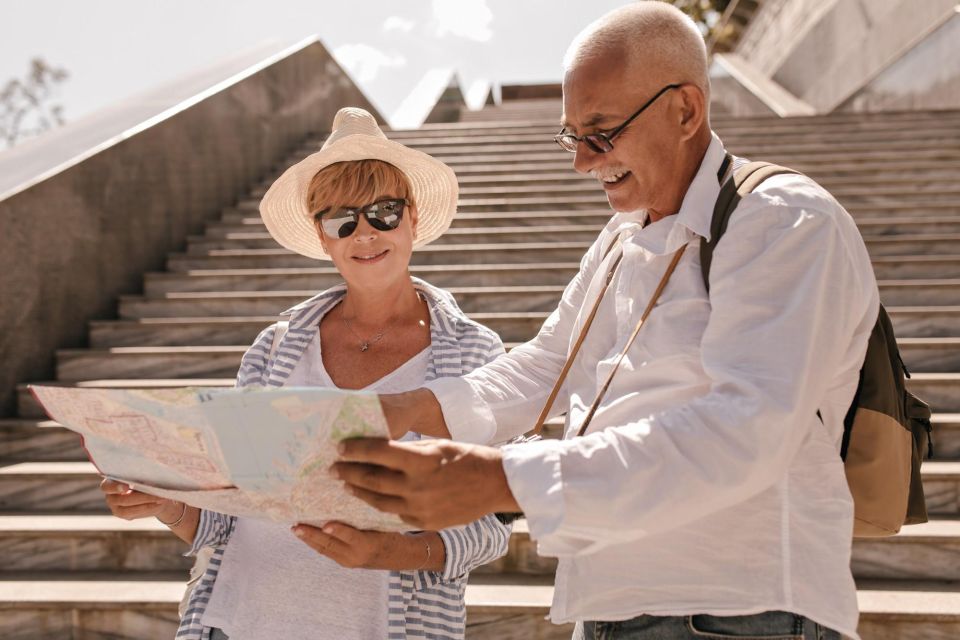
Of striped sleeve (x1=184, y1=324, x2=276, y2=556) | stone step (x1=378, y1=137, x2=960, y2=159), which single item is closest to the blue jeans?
striped sleeve (x1=184, y1=324, x2=276, y2=556)

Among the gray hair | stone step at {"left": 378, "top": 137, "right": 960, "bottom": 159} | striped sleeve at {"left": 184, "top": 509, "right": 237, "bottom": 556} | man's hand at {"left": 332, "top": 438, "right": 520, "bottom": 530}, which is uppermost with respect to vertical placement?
the gray hair

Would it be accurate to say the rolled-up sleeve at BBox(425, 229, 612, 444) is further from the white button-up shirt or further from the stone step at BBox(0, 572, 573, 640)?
the stone step at BBox(0, 572, 573, 640)

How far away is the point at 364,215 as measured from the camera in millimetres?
2467

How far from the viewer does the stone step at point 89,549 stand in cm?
391

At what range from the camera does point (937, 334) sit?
16.4ft

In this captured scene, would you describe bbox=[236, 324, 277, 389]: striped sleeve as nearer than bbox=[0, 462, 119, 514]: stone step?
Yes

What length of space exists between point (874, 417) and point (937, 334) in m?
3.95

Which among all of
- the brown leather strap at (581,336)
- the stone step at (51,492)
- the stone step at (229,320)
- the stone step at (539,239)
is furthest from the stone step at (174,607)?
the stone step at (539,239)

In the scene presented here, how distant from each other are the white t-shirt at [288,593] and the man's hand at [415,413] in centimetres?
48

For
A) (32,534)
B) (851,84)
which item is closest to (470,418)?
(32,534)

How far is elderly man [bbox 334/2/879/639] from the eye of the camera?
4.16ft

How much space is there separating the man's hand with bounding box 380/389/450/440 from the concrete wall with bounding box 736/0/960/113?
10166 millimetres

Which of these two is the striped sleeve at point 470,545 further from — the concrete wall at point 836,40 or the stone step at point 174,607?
the concrete wall at point 836,40

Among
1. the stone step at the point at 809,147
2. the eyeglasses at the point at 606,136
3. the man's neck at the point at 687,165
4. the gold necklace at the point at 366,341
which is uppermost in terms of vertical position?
the eyeglasses at the point at 606,136
